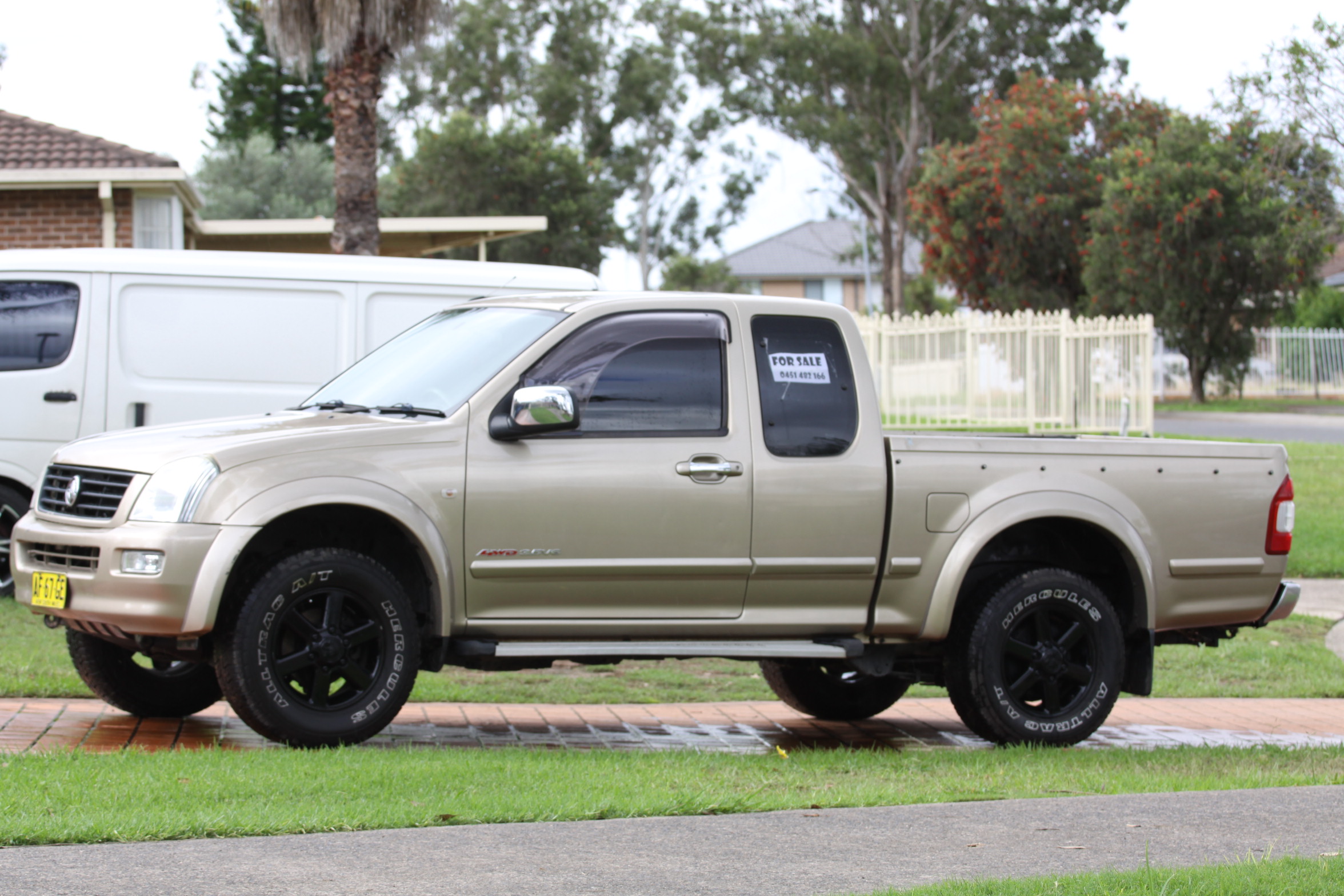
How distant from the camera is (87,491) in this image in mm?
6047

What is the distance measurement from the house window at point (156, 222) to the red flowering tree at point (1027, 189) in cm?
2674

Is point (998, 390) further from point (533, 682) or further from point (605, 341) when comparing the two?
point (605, 341)

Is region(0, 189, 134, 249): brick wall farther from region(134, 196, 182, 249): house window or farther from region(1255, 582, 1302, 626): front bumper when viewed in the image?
region(1255, 582, 1302, 626): front bumper

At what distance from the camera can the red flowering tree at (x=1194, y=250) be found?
118 feet

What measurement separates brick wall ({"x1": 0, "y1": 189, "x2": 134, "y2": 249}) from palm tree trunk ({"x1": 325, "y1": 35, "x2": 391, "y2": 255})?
10.2ft

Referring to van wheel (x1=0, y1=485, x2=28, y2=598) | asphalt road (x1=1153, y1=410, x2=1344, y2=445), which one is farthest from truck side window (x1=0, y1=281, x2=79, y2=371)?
asphalt road (x1=1153, y1=410, x2=1344, y2=445)

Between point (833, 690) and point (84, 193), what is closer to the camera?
point (833, 690)

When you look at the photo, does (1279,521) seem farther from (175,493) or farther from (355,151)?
(355,151)

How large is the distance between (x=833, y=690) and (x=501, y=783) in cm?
298

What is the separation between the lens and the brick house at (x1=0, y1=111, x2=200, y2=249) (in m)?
16.5

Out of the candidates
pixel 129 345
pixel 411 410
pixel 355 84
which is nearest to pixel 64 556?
pixel 411 410

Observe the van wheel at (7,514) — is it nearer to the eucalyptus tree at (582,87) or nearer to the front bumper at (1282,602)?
the front bumper at (1282,602)

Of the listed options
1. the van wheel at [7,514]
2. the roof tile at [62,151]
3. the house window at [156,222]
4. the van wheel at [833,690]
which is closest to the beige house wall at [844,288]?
the roof tile at [62,151]

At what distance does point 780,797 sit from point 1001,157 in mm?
36422
